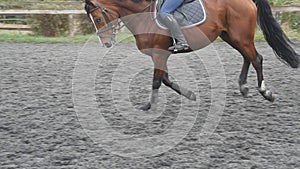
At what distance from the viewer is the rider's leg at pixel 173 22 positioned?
5352 mm

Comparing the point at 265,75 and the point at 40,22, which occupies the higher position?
the point at 265,75

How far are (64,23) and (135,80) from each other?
7.73 meters

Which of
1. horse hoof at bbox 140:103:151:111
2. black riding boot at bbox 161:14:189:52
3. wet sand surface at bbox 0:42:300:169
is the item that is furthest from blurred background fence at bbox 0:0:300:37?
black riding boot at bbox 161:14:189:52

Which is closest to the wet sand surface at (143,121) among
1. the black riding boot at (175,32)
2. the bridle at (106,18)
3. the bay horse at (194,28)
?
the bay horse at (194,28)

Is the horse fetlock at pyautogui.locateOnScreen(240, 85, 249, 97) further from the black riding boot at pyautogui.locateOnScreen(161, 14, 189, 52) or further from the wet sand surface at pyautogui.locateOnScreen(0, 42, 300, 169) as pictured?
the black riding boot at pyautogui.locateOnScreen(161, 14, 189, 52)

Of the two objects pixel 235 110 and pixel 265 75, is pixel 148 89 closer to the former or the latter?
pixel 235 110

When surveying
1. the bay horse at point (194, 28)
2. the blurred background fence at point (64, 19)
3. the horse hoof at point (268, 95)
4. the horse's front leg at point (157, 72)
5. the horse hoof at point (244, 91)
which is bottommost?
the blurred background fence at point (64, 19)

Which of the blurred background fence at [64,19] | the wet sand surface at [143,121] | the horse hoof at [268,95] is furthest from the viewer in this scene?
the blurred background fence at [64,19]

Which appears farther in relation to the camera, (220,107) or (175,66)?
(175,66)

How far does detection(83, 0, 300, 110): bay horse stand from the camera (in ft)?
17.8

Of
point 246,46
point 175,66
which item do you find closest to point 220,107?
point 246,46

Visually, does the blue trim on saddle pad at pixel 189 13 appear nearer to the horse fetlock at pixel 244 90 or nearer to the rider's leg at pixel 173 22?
the rider's leg at pixel 173 22

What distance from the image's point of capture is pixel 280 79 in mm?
7383

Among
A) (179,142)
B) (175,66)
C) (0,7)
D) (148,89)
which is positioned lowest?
(0,7)
